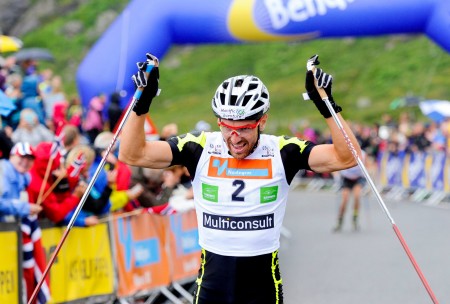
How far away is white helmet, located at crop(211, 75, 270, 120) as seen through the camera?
477cm

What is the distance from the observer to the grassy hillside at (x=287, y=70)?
4228 cm

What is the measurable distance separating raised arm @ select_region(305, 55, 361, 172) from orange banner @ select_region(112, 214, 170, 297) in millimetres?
4398

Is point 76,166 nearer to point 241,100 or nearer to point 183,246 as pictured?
point 183,246

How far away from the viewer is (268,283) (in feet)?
16.0

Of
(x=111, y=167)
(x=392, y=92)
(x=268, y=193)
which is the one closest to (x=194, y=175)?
(x=268, y=193)

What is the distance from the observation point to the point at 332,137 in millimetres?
4906

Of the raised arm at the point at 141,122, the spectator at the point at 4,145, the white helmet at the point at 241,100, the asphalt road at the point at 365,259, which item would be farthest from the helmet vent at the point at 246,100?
the asphalt road at the point at 365,259

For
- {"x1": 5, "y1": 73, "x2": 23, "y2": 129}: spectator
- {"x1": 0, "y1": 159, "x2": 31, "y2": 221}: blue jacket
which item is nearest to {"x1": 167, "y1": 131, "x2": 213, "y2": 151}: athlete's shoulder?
{"x1": 0, "y1": 159, "x2": 31, "y2": 221}: blue jacket

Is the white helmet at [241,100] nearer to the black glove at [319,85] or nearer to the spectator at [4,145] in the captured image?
the black glove at [319,85]

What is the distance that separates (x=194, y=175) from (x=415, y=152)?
18.5 meters

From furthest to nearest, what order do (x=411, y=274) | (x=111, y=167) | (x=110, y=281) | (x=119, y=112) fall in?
1. (x=119, y=112)
2. (x=411, y=274)
3. (x=111, y=167)
4. (x=110, y=281)

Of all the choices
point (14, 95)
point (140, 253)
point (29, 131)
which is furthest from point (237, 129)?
point (14, 95)

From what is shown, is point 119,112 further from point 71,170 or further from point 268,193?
point 268,193

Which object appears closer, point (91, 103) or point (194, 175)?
point (194, 175)
